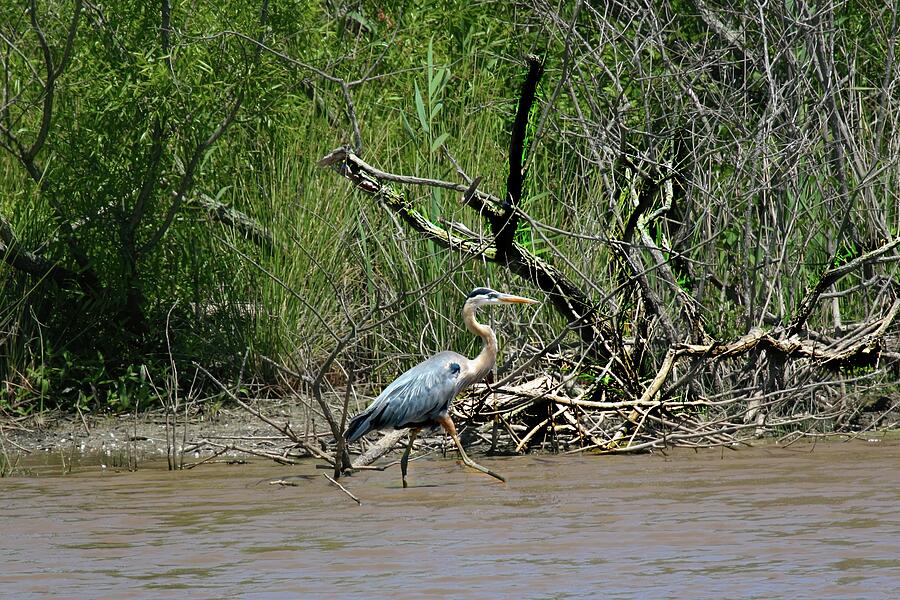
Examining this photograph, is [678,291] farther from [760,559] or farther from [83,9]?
[83,9]

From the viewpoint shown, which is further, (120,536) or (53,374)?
(53,374)

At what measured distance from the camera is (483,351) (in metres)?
7.60

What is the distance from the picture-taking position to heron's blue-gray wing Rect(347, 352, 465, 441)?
283 inches

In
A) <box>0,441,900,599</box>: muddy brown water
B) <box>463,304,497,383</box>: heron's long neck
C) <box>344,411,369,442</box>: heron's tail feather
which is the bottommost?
<box>0,441,900,599</box>: muddy brown water

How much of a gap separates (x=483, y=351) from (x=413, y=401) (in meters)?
0.61

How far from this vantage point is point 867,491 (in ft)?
21.1

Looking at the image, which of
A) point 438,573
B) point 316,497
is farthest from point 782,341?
point 438,573

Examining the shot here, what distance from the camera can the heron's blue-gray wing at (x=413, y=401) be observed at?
719cm

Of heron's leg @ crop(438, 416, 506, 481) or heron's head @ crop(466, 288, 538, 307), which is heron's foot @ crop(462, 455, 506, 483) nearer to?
heron's leg @ crop(438, 416, 506, 481)

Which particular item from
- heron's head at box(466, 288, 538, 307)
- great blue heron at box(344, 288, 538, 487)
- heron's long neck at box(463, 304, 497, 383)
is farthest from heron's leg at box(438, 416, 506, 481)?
heron's head at box(466, 288, 538, 307)

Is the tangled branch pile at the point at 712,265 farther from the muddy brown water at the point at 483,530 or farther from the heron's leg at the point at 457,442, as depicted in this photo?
the heron's leg at the point at 457,442

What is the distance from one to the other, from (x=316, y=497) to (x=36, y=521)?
4.34 ft

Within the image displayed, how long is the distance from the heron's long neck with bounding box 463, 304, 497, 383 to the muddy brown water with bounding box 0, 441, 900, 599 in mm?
544

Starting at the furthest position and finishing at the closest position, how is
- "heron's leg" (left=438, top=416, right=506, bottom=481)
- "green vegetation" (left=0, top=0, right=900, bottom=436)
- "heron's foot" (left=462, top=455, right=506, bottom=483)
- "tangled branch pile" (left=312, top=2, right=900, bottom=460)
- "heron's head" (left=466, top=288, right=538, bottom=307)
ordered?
"green vegetation" (left=0, top=0, right=900, bottom=436)
"tangled branch pile" (left=312, top=2, right=900, bottom=460)
"heron's head" (left=466, top=288, right=538, bottom=307)
"heron's leg" (left=438, top=416, right=506, bottom=481)
"heron's foot" (left=462, top=455, right=506, bottom=483)
